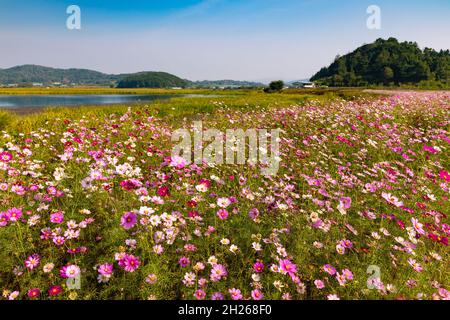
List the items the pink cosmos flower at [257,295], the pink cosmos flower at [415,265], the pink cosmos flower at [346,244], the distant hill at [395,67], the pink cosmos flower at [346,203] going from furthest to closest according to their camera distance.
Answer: the distant hill at [395,67], the pink cosmos flower at [346,203], the pink cosmos flower at [346,244], the pink cosmos flower at [415,265], the pink cosmos flower at [257,295]

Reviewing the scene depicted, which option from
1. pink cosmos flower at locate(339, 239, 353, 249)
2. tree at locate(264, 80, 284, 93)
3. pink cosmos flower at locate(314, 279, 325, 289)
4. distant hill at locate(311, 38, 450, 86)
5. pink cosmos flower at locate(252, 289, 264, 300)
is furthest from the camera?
tree at locate(264, 80, 284, 93)

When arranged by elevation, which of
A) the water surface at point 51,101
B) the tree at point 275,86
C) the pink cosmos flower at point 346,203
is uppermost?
the tree at point 275,86

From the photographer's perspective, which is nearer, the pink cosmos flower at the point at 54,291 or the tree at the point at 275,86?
the pink cosmos flower at the point at 54,291

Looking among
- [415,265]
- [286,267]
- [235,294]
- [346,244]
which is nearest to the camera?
[235,294]

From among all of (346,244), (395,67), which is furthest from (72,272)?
(395,67)

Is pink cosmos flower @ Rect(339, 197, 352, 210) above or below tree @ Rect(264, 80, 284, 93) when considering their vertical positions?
below

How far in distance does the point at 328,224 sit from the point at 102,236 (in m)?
2.18

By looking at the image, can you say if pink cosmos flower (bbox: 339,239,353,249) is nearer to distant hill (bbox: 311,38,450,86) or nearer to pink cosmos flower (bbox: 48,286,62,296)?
pink cosmos flower (bbox: 48,286,62,296)

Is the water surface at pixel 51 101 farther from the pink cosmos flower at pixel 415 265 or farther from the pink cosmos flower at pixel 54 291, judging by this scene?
the pink cosmos flower at pixel 415 265

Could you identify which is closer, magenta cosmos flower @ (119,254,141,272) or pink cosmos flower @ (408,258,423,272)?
magenta cosmos flower @ (119,254,141,272)

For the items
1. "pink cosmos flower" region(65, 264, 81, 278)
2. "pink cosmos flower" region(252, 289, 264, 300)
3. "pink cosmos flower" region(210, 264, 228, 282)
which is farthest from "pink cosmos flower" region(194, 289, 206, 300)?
"pink cosmos flower" region(65, 264, 81, 278)

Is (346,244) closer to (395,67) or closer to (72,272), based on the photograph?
(72,272)

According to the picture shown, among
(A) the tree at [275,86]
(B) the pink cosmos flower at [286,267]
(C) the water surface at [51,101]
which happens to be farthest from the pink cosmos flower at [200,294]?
(A) the tree at [275,86]

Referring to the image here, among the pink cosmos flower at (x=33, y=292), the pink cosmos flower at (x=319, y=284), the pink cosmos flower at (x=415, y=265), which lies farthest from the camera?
the pink cosmos flower at (x=415, y=265)
